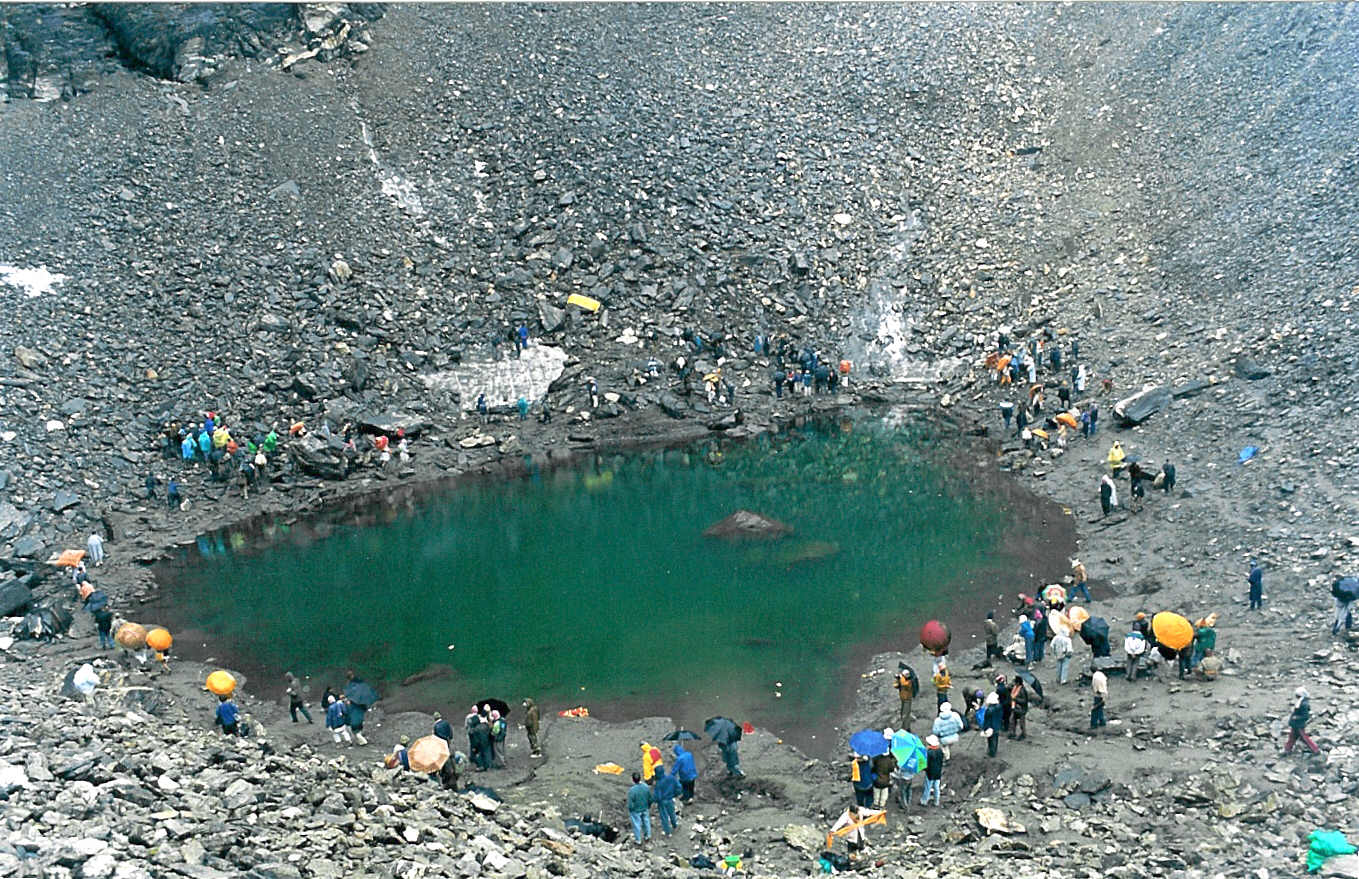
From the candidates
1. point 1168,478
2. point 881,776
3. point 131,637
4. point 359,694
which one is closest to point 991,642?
point 881,776

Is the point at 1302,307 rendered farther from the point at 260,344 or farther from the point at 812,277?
the point at 260,344

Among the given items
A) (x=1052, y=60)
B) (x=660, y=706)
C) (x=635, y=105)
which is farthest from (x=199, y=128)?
(x=1052, y=60)

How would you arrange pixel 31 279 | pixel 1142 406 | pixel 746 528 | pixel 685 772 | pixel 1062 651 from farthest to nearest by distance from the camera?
pixel 31 279 → pixel 1142 406 → pixel 746 528 → pixel 1062 651 → pixel 685 772

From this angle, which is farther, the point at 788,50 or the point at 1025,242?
the point at 788,50

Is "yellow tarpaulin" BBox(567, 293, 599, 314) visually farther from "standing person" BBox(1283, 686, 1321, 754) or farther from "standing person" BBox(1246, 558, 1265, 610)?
"standing person" BBox(1283, 686, 1321, 754)

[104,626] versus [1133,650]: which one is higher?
[1133,650]

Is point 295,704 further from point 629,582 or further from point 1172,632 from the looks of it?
point 1172,632
